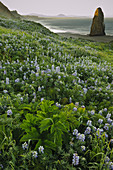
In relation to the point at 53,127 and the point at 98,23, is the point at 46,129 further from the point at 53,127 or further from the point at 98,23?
the point at 98,23

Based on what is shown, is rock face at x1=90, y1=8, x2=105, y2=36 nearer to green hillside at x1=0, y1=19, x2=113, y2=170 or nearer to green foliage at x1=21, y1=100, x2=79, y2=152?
green hillside at x1=0, y1=19, x2=113, y2=170

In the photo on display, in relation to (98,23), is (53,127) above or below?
below

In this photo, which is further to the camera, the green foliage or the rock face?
the rock face

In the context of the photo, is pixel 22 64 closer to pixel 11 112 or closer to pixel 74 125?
pixel 11 112

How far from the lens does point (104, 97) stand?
16.2 feet

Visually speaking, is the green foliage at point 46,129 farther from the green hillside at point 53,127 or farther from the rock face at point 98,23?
the rock face at point 98,23

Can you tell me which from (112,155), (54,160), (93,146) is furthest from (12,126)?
(112,155)

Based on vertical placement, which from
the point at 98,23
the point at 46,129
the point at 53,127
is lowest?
the point at 46,129

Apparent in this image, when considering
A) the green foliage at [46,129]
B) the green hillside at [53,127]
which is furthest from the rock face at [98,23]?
the green foliage at [46,129]

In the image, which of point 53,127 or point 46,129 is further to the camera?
point 46,129

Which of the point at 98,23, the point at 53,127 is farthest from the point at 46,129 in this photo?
the point at 98,23

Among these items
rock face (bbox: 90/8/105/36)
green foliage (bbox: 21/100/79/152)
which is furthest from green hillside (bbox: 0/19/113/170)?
rock face (bbox: 90/8/105/36)

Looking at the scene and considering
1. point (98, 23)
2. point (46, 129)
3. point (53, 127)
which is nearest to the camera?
point (53, 127)

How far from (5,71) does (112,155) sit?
418cm
